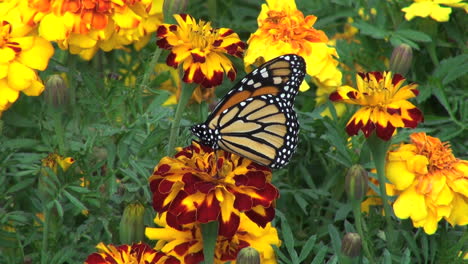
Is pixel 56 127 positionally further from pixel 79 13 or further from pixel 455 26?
pixel 455 26

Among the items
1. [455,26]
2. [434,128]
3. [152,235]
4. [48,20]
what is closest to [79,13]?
[48,20]

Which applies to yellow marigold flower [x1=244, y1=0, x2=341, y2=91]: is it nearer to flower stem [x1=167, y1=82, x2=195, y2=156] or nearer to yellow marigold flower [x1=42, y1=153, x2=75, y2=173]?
flower stem [x1=167, y1=82, x2=195, y2=156]

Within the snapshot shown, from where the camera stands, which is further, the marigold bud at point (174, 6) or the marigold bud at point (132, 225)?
the marigold bud at point (174, 6)

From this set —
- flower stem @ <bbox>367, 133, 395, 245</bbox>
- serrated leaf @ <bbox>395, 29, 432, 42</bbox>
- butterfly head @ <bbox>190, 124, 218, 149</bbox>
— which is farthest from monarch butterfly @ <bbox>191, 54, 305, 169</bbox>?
serrated leaf @ <bbox>395, 29, 432, 42</bbox>

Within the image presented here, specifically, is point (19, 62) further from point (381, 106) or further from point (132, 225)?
point (381, 106)

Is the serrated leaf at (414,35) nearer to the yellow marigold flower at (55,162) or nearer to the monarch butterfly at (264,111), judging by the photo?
the monarch butterfly at (264,111)

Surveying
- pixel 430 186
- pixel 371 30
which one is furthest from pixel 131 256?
pixel 371 30

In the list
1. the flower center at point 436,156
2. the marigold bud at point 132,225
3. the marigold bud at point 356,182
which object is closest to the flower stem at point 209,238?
the marigold bud at point 132,225
